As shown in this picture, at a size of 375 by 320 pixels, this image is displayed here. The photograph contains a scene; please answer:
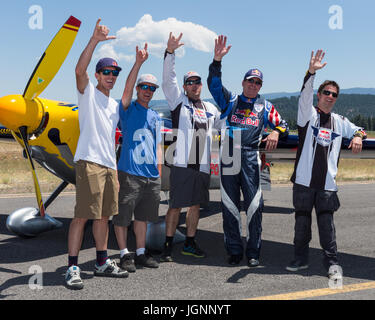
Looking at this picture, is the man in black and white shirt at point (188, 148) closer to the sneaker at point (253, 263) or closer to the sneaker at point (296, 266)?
the sneaker at point (253, 263)

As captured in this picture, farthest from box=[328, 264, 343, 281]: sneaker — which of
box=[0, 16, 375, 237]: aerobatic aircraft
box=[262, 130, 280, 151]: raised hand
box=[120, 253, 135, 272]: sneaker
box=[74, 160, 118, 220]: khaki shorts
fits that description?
box=[74, 160, 118, 220]: khaki shorts

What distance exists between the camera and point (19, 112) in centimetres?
521

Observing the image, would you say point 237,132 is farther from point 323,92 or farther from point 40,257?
point 40,257

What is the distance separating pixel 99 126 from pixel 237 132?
1.63 m

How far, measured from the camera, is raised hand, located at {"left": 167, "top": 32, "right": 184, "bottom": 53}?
15.5 ft

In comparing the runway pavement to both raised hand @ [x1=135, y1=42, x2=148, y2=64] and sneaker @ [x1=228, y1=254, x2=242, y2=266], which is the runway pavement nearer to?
sneaker @ [x1=228, y1=254, x2=242, y2=266]

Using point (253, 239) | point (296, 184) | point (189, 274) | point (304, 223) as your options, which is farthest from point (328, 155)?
point (189, 274)

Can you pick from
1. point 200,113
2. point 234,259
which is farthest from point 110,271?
point 200,113

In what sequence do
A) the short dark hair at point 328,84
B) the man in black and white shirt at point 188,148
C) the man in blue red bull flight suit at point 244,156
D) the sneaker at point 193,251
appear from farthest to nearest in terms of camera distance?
the sneaker at point 193,251 → the man in black and white shirt at point 188,148 → the man in blue red bull flight suit at point 244,156 → the short dark hair at point 328,84

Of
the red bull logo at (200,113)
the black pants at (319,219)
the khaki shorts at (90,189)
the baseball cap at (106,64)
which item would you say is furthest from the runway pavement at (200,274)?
the baseball cap at (106,64)

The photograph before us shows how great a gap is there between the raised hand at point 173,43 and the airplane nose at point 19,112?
6.18 feet

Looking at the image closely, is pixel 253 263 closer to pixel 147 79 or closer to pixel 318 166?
pixel 318 166

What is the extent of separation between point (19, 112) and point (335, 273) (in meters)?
4.06

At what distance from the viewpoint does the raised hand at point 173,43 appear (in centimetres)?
473
